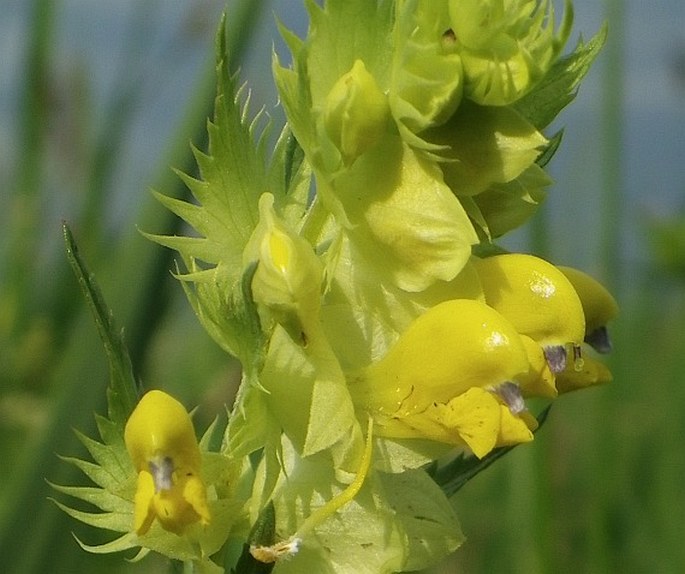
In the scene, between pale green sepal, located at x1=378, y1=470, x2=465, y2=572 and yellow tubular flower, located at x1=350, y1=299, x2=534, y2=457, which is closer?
yellow tubular flower, located at x1=350, y1=299, x2=534, y2=457

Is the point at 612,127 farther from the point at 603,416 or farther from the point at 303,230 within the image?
the point at 303,230

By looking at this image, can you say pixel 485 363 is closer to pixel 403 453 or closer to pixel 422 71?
pixel 403 453

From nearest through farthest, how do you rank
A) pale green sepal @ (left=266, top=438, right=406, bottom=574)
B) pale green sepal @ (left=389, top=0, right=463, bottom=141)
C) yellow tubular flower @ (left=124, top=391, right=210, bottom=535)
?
yellow tubular flower @ (left=124, top=391, right=210, bottom=535)
pale green sepal @ (left=389, top=0, right=463, bottom=141)
pale green sepal @ (left=266, top=438, right=406, bottom=574)

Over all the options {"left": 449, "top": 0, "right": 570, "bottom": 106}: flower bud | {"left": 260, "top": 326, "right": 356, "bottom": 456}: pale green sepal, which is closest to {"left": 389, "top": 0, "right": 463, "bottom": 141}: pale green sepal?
{"left": 449, "top": 0, "right": 570, "bottom": 106}: flower bud

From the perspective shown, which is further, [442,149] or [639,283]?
[639,283]

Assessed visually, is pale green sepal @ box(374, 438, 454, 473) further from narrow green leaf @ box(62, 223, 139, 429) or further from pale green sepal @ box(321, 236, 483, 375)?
narrow green leaf @ box(62, 223, 139, 429)

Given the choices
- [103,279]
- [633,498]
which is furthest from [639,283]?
[103,279]
